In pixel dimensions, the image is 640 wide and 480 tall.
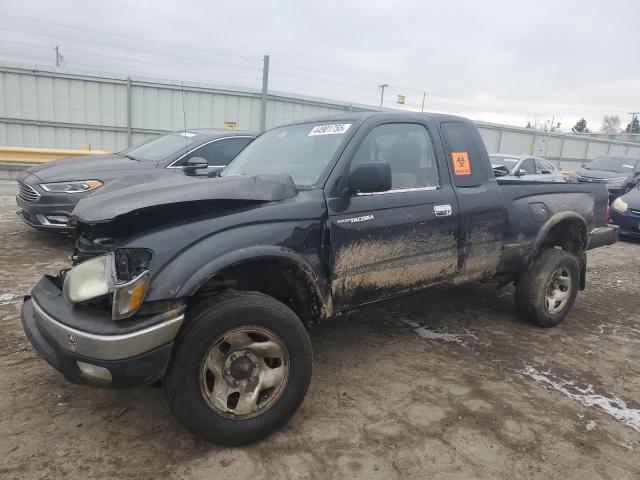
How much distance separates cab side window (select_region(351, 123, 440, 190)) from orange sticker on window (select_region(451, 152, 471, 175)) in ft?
0.66

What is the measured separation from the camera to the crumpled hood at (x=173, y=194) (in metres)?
2.48

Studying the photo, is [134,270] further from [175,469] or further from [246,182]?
[175,469]

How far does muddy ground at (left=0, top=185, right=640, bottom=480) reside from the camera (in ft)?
7.96

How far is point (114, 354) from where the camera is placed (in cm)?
219

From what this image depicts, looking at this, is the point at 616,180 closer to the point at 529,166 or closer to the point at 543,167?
the point at 543,167

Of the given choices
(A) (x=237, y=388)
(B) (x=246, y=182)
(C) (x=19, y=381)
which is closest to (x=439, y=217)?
(B) (x=246, y=182)

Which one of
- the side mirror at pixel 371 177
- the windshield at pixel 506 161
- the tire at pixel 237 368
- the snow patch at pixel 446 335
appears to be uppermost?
the windshield at pixel 506 161

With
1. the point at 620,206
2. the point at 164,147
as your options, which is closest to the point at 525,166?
the point at 620,206

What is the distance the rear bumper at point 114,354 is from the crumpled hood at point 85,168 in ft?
13.9

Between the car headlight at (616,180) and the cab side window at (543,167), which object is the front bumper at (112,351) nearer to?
the cab side window at (543,167)

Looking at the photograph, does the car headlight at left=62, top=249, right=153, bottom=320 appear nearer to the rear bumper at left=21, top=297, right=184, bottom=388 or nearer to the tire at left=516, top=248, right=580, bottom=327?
the rear bumper at left=21, top=297, right=184, bottom=388

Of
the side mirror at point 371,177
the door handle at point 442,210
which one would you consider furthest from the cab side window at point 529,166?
the side mirror at point 371,177

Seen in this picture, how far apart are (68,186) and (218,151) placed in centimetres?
204

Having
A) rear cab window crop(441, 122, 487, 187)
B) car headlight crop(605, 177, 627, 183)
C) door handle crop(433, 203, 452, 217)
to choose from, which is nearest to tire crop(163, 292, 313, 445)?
door handle crop(433, 203, 452, 217)
